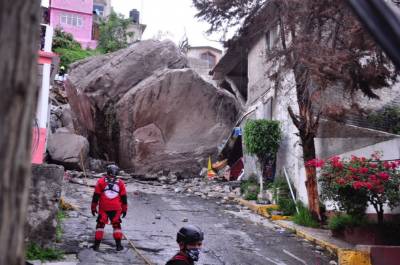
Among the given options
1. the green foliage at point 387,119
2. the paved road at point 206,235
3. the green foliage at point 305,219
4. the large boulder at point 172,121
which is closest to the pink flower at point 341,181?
the paved road at point 206,235

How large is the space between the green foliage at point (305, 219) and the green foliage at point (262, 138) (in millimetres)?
3167

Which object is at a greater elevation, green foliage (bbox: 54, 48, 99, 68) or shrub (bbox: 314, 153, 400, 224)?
green foliage (bbox: 54, 48, 99, 68)

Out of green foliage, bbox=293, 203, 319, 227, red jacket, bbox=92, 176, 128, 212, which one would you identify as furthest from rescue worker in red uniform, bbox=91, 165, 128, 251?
green foliage, bbox=293, 203, 319, 227

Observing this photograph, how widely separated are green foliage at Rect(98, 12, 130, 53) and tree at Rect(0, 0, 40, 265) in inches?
1524

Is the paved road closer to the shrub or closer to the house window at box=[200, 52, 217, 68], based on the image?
the shrub

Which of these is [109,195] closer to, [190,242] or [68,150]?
[190,242]

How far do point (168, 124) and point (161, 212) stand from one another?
446 inches

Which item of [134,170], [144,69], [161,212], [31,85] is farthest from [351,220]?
[144,69]

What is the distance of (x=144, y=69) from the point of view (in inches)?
1003

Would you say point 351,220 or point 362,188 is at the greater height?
point 362,188

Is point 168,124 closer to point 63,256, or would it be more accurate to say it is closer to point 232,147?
point 232,147

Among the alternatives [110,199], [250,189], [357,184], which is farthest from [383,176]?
[250,189]

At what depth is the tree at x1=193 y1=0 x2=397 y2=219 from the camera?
951 centimetres

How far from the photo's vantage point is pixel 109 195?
29.1 feet
